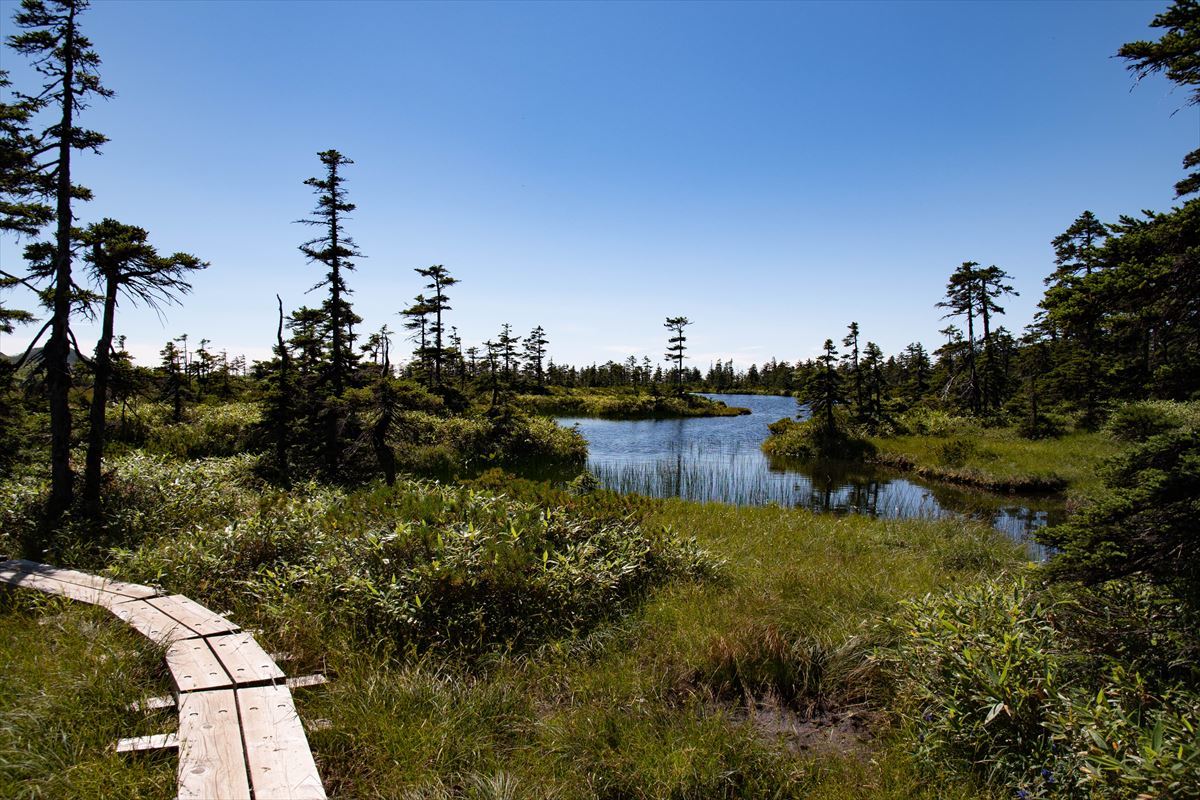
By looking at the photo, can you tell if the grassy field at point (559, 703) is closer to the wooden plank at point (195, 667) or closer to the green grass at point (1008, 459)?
the wooden plank at point (195, 667)

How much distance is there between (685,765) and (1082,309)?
3.91 meters

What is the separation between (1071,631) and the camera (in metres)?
3.62

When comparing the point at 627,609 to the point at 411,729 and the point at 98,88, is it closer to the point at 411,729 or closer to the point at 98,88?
the point at 411,729

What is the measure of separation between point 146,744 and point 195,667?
0.74 meters

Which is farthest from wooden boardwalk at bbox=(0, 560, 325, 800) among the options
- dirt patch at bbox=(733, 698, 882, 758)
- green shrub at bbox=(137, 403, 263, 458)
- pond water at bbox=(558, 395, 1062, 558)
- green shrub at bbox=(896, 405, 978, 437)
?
green shrub at bbox=(896, 405, 978, 437)

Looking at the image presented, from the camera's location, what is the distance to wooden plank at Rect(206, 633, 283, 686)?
11.5 ft

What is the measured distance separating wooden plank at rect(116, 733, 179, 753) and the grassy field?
0.24 feet

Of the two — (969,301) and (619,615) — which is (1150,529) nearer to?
(619,615)

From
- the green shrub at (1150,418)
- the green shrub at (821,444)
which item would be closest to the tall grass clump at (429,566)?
the green shrub at (1150,418)

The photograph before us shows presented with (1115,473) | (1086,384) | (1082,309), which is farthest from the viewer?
(1086,384)

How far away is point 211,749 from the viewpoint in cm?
279

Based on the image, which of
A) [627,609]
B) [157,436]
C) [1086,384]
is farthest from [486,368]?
[627,609]

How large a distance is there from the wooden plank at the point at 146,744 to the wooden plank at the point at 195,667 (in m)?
0.39

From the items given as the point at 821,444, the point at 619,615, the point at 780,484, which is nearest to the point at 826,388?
the point at 821,444
